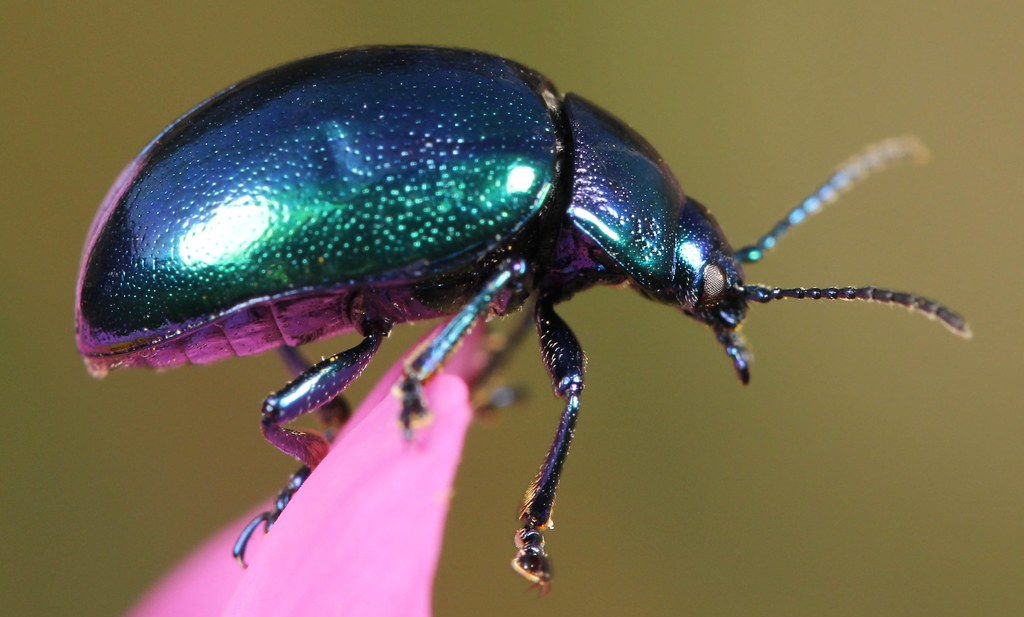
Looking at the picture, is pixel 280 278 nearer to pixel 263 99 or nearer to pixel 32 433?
pixel 263 99

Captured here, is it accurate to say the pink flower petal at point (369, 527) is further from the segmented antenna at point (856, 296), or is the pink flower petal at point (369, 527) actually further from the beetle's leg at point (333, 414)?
the segmented antenna at point (856, 296)

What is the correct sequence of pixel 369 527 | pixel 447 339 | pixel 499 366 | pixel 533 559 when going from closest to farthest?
pixel 369 527, pixel 447 339, pixel 533 559, pixel 499 366

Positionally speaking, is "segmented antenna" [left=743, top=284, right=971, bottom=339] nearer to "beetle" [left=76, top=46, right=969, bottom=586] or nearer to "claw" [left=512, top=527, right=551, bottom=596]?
"beetle" [left=76, top=46, right=969, bottom=586]

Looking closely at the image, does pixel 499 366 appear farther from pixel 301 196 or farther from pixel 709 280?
pixel 301 196

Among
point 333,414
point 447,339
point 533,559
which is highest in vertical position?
point 447,339

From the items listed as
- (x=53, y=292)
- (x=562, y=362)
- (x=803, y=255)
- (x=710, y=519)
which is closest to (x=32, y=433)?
(x=53, y=292)

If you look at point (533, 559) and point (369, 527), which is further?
point (533, 559)

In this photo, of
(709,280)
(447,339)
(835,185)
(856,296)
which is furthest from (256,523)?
(835,185)
